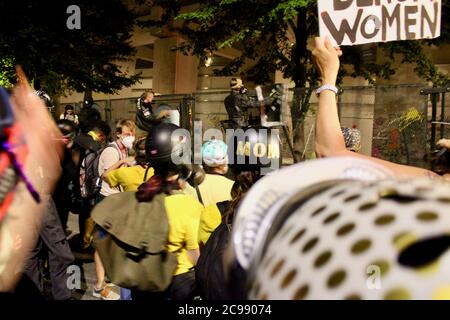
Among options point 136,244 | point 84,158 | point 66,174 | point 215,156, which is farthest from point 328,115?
point 84,158

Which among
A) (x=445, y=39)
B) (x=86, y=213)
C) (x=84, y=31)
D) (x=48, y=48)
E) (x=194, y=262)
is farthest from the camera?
(x=84, y=31)

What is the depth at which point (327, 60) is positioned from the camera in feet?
6.86

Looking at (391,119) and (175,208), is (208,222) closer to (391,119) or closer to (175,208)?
(175,208)

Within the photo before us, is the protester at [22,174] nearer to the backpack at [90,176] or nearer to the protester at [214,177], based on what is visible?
the protester at [214,177]

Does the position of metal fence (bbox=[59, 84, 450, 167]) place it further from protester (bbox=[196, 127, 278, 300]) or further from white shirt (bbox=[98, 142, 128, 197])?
protester (bbox=[196, 127, 278, 300])

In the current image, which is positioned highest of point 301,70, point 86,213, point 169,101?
point 301,70

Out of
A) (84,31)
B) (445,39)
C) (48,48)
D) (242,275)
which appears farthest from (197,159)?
(84,31)

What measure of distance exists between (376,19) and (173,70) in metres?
18.3

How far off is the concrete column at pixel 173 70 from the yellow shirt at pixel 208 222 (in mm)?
18410

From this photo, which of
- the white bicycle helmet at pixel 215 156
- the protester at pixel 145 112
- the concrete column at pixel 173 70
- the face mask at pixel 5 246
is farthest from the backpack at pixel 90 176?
the concrete column at pixel 173 70

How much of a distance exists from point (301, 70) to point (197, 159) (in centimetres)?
438

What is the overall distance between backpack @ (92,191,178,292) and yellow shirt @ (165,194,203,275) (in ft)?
0.25
